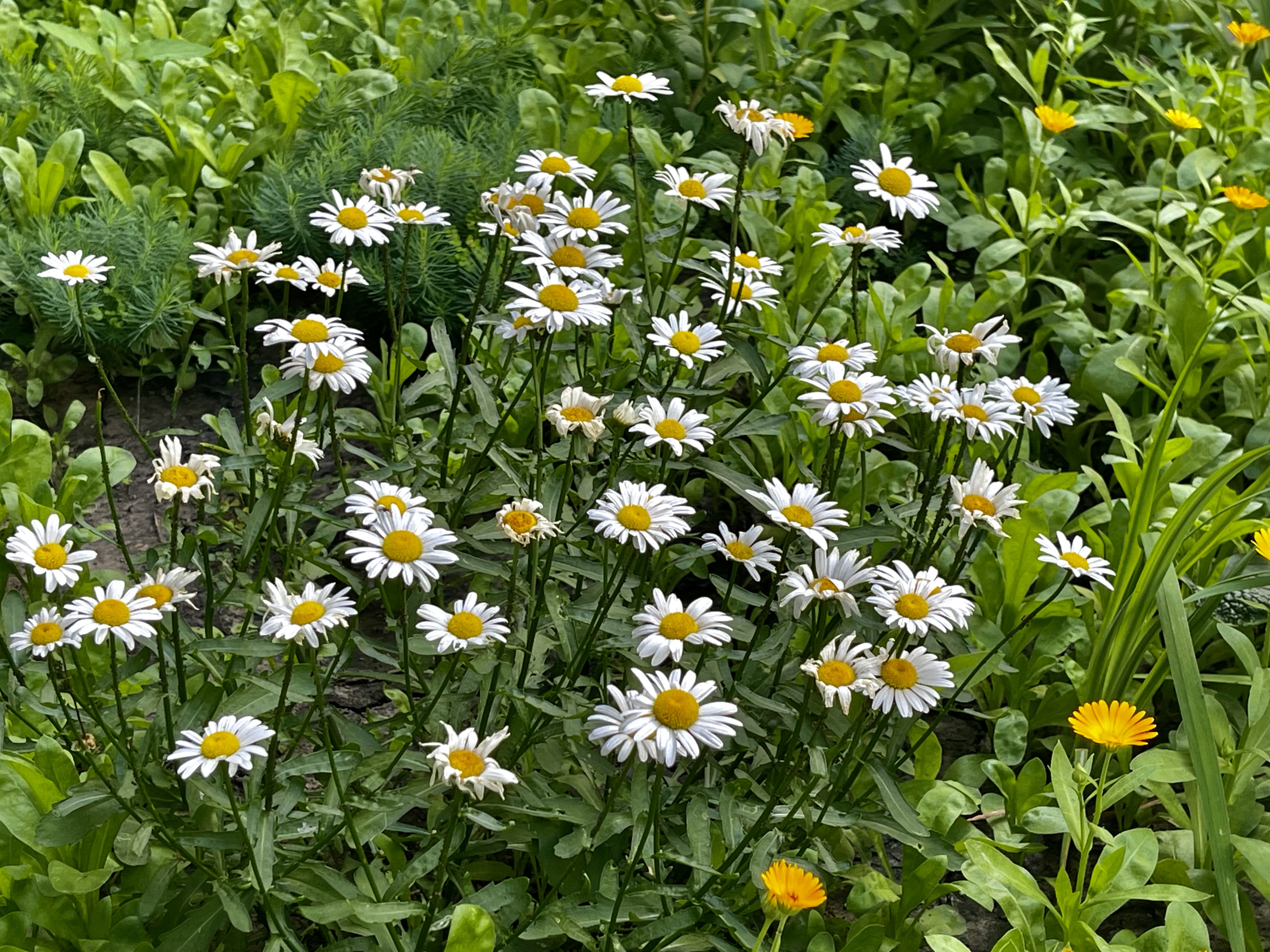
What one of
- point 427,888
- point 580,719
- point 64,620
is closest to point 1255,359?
point 580,719

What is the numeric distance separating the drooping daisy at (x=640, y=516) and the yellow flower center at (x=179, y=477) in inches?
21.0

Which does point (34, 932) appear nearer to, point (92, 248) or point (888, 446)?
point (92, 248)

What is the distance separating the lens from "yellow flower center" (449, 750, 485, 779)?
132 centimetres

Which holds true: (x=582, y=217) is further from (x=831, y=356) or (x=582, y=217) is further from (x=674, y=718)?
(x=674, y=718)

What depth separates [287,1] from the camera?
394 centimetres

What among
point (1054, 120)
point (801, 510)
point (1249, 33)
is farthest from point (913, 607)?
point (1249, 33)

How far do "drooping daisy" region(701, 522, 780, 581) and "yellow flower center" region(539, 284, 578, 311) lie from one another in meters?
0.39

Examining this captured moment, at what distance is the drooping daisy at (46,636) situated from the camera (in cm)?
148

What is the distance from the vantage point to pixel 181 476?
1.60 metres

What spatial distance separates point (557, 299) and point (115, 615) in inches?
28.8

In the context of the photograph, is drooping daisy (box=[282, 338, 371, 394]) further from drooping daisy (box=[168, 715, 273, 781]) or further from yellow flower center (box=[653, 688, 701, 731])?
yellow flower center (box=[653, 688, 701, 731])

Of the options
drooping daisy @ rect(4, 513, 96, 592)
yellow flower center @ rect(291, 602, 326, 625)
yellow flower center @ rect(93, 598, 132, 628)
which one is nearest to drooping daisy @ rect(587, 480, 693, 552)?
yellow flower center @ rect(291, 602, 326, 625)

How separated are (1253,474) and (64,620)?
8.23 feet

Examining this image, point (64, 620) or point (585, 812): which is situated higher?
point (64, 620)
